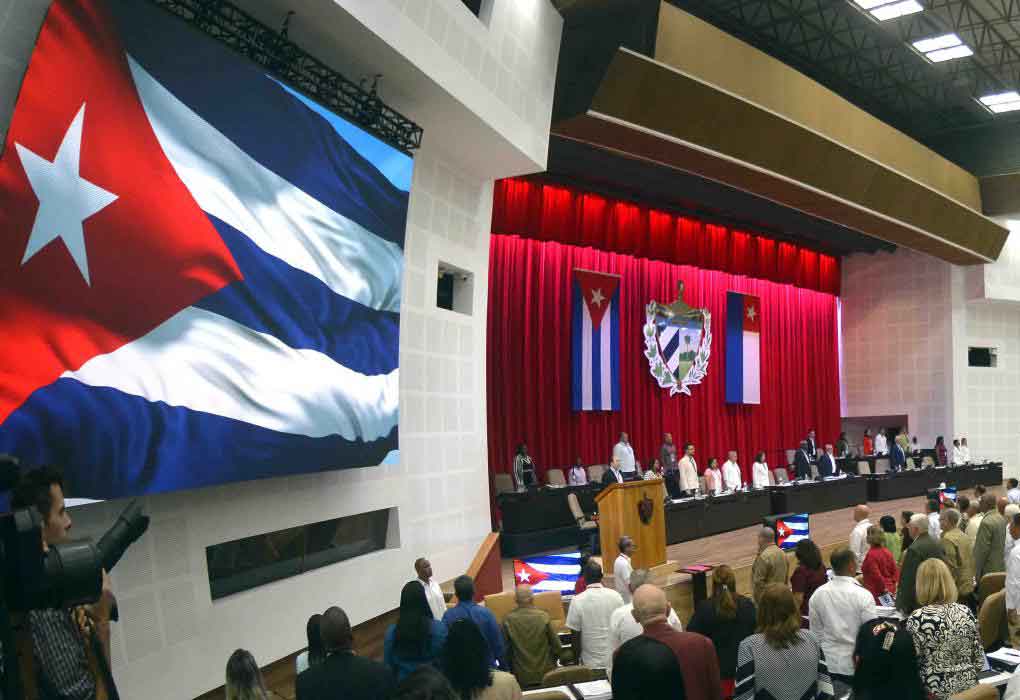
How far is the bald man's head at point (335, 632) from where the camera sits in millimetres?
2723

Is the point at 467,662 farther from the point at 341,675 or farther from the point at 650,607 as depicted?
the point at 650,607

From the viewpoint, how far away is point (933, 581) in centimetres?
381

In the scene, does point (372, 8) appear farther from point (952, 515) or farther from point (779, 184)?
point (779, 184)

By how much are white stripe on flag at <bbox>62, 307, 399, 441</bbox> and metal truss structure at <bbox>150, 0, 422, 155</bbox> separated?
1.64 metres

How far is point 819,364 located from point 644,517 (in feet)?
42.6

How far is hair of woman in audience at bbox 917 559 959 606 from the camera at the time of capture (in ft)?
12.4

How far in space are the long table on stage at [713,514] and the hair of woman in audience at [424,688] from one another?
10.8 meters

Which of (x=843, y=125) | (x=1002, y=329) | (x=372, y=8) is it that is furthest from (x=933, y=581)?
(x=1002, y=329)

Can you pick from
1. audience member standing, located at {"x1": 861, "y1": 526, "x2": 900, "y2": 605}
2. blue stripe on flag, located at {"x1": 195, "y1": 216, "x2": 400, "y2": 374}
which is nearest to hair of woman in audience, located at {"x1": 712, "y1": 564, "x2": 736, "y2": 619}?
audience member standing, located at {"x1": 861, "y1": 526, "x2": 900, "y2": 605}

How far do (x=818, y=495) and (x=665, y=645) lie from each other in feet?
45.2

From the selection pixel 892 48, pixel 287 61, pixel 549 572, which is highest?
pixel 892 48

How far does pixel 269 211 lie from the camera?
5.05 metres

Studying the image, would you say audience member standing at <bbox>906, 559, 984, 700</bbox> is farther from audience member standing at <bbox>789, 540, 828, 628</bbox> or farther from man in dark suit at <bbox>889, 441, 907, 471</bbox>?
man in dark suit at <bbox>889, 441, 907, 471</bbox>

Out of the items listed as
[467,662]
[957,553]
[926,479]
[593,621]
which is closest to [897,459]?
[926,479]
